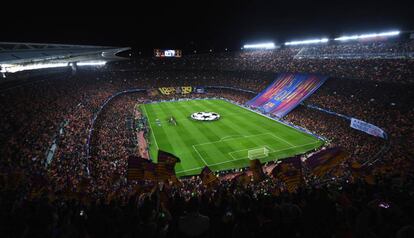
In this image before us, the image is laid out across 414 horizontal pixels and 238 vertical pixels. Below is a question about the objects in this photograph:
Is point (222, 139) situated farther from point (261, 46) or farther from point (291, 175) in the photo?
point (261, 46)

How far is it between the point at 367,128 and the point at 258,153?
12.7m

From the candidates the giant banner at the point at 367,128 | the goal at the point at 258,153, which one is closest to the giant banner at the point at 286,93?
the giant banner at the point at 367,128

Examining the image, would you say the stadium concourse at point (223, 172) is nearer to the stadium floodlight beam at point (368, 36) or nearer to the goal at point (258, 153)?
the goal at point (258, 153)

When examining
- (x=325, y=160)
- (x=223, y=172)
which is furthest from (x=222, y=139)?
(x=325, y=160)

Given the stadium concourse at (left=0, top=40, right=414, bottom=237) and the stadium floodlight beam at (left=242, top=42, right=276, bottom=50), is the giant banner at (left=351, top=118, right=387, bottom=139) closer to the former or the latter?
the stadium concourse at (left=0, top=40, right=414, bottom=237)

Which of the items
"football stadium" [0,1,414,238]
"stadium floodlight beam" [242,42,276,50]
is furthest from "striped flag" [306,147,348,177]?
"stadium floodlight beam" [242,42,276,50]

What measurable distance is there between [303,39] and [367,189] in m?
54.9

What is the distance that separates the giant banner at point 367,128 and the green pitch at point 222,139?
4.50 m

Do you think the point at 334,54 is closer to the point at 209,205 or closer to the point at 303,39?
the point at 303,39

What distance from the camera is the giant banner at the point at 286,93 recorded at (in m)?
43.3

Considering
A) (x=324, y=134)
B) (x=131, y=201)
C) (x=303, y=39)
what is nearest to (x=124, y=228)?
(x=131, y=201)

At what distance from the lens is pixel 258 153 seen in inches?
1078

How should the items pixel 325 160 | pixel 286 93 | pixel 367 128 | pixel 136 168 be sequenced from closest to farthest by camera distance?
1. pixel 136 168
2. pixel 325 160
3. pixel 367 128
4. pixel 286 93

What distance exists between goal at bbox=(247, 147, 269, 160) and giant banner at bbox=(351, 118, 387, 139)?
1146 cm
